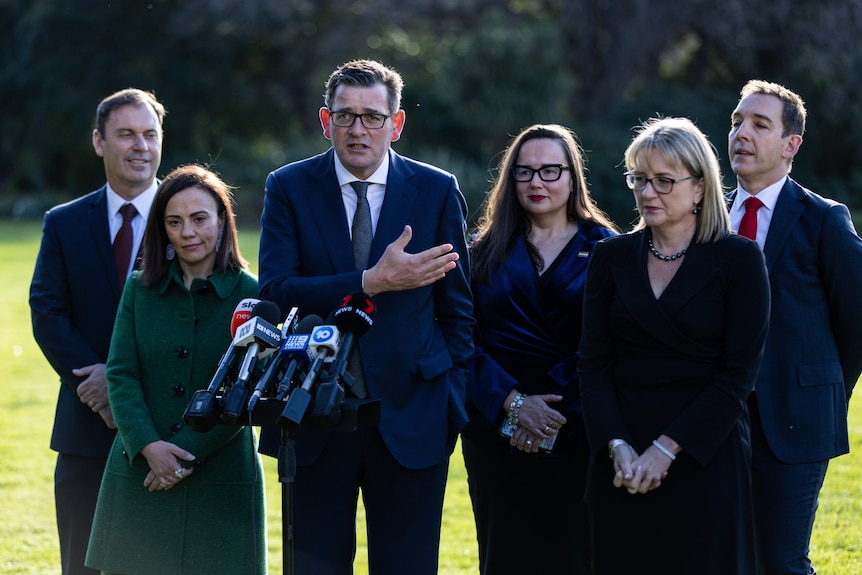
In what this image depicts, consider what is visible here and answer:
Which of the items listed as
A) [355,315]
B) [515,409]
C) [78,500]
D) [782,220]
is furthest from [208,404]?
[782,220]

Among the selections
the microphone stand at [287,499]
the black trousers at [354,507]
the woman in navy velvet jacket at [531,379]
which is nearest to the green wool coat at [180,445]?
the black trousers at [354,507]

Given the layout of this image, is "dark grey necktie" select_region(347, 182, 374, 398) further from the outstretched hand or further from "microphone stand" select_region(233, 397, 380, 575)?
"microphone stand" select_region(233, 397, 380, 575)

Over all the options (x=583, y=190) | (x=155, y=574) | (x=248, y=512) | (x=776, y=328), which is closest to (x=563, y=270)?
(x=583, y=190)

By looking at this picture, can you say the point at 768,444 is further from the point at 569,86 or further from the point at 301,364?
the point at 569,86

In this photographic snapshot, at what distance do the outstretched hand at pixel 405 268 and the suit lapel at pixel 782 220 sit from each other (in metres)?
1.64

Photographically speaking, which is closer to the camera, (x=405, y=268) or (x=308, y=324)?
(x=308, y=324)

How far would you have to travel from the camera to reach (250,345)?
3.60 m

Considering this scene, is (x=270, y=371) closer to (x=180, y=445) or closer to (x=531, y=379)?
(x=180, y=445)

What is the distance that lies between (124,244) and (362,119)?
1677mm

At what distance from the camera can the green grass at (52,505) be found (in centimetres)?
664

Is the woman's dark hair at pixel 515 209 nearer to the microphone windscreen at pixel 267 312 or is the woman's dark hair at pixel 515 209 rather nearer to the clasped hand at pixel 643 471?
the clasped hand at pixel 643 471

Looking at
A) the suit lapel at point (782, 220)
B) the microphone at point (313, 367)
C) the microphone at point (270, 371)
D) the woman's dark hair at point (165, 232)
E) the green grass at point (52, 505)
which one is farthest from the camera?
the green grass at point (52, 505)

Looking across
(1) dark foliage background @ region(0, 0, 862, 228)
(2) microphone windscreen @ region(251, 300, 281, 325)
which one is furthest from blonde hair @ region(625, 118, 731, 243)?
(1) dark foliage background @ region(0, 0, 862, 228)

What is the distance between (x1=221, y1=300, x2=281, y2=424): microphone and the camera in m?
3.44
